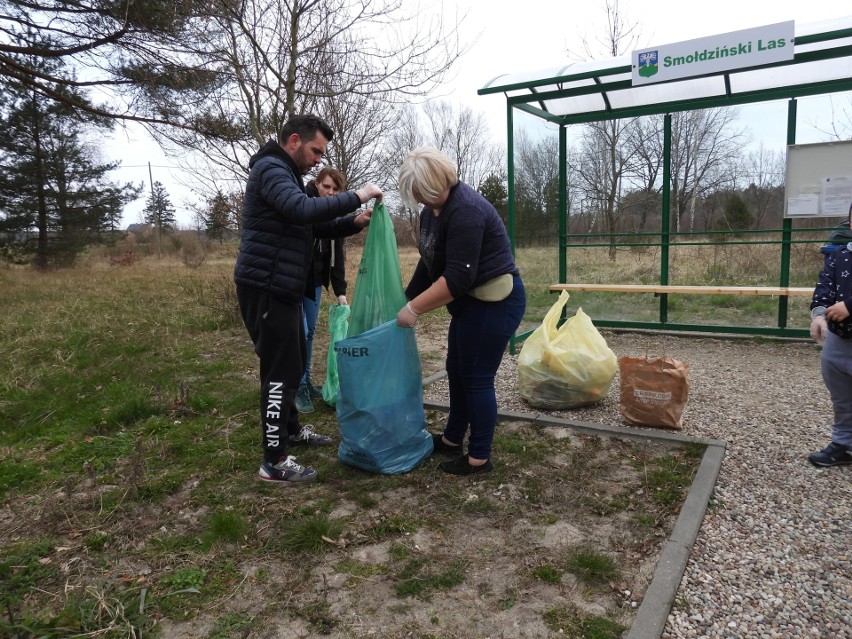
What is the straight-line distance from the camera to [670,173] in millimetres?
6270

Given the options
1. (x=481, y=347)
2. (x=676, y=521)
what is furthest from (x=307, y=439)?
(x=676, y=521)

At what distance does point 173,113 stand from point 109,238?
48.5 feet

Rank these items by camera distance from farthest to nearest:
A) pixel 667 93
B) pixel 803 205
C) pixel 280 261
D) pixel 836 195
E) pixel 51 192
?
pixel 51 192
pixel 667 93
pixel 803 205
pixel 836 195
pixel 280 261

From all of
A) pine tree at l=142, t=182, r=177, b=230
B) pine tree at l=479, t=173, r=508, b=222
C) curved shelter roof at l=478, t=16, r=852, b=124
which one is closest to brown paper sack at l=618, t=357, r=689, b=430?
curved shelter roof at l=478, t=16, r=852, b=124

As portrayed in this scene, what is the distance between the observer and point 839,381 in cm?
292

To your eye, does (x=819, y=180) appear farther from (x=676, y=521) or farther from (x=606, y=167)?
(x=676, y=521)

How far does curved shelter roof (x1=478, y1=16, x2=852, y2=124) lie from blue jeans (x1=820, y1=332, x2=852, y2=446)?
→ 3045 mm

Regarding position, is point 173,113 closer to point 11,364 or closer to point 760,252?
point 11,364

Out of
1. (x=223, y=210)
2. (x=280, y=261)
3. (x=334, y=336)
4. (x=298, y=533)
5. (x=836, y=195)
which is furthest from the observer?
(x=223, y=210)

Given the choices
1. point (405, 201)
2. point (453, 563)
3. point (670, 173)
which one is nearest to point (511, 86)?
point (670, 173)

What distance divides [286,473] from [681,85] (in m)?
5.49

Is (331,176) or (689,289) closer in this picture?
(331,176)

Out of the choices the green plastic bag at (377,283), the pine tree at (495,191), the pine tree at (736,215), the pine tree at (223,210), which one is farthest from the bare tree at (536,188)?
the pine tree at (495,191)

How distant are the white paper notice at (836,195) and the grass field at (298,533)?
3.88 metres
